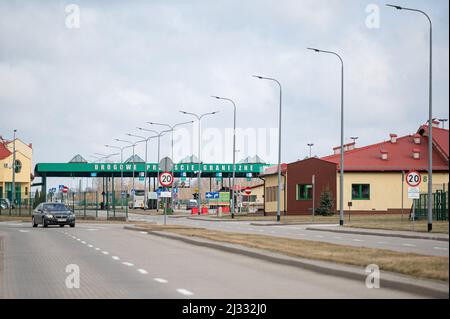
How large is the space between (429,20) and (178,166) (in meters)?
81.1

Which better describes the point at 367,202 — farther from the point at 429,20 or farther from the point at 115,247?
the point at 115,247

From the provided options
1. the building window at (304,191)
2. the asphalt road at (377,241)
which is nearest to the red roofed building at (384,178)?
the building window at (304,191)

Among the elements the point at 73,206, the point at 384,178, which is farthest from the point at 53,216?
the point at 384,178

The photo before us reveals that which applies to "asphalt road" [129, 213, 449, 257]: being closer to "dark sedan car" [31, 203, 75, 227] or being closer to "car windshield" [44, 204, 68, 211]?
"dark sedan car" [31, 203, 75, 227]

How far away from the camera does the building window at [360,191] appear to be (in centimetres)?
7225

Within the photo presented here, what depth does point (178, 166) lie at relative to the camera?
118 meters

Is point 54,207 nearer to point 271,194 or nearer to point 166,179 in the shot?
point 166,179

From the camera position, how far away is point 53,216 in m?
47.3

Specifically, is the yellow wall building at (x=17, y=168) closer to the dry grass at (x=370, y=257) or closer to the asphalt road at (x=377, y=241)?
the asphalt road at (x=377, y=241)

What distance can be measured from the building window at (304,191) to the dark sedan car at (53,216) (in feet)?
100

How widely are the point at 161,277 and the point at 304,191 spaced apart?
5896 cm

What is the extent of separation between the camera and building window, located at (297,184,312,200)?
245 feet
